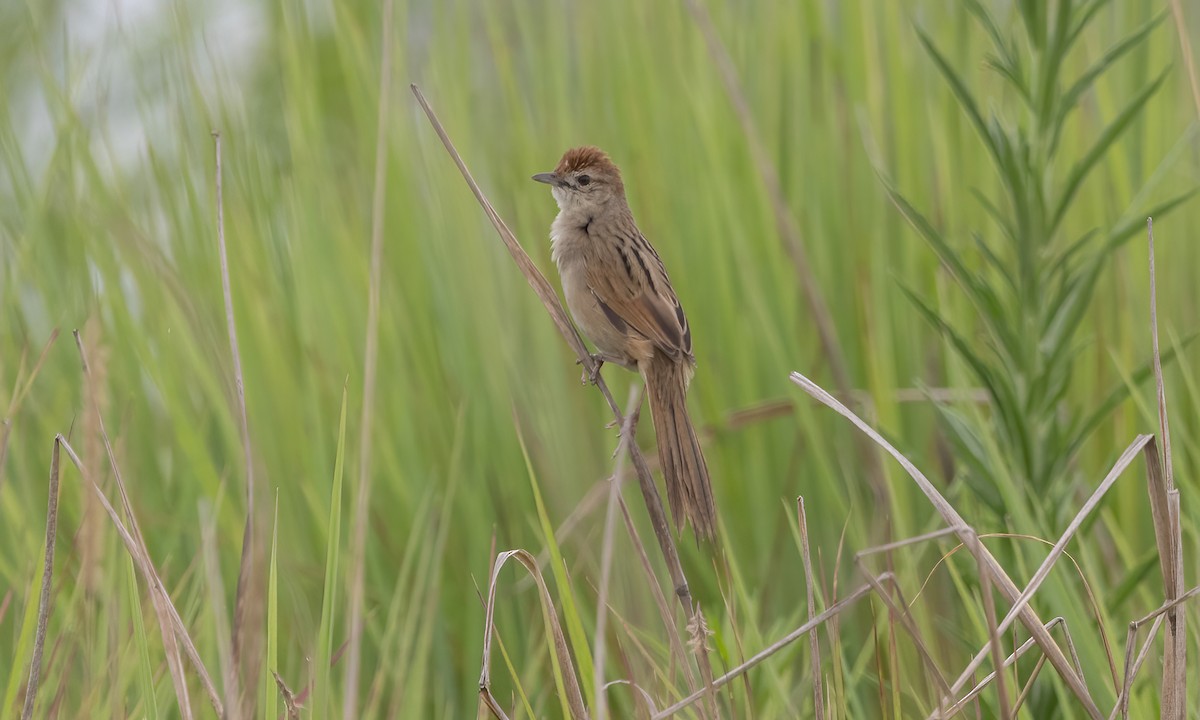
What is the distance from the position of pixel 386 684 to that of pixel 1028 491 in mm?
1412

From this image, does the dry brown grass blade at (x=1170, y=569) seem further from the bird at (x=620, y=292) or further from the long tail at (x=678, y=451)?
the bird at (x=620, y=292)

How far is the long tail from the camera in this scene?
212 cm

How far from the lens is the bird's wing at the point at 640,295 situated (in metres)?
2.75

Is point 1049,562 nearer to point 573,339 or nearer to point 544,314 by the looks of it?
point 573,339

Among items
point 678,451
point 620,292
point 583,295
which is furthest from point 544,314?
point 678,451

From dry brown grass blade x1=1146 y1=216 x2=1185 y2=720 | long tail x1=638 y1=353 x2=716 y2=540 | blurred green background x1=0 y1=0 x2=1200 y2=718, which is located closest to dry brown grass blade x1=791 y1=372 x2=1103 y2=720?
dry brown grass blade x1=1146 y1=216 x2=1185 y2=720

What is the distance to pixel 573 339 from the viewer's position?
2109mm

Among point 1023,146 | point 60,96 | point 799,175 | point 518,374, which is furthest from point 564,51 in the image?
point 1023,146

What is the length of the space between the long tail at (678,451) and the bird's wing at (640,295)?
0.18 feet

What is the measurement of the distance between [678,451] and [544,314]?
97cm

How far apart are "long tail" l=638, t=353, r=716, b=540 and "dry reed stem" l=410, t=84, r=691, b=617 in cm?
12

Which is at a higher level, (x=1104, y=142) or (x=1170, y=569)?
(x=1104, y=142)

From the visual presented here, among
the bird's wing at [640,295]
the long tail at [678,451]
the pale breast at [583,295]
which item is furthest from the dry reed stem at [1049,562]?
the pale breast at [583,295]

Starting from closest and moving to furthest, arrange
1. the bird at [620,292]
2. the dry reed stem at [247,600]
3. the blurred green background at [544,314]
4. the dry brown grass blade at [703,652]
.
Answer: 1. the dry reed stem at [247,600]
2. the dry brown grass blade at [703,652]
3. the bird at [620,292]
4. the blurred green background at [544,314]
